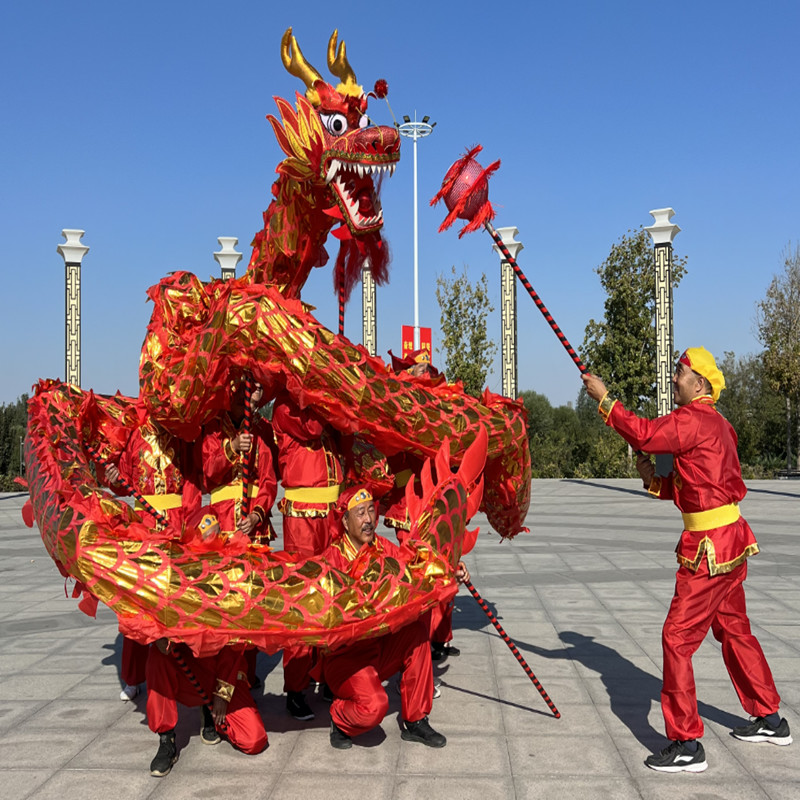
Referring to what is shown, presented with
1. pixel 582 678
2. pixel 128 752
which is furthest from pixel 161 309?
pixel 582 678

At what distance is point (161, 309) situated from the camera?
4.25 m

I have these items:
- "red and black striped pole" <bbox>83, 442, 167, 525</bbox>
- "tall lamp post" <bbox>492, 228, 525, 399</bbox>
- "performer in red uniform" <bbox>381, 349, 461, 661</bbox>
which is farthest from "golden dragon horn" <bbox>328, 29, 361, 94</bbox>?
"tall lamp post" <bbox>492, 228, 525, 399</bbox>

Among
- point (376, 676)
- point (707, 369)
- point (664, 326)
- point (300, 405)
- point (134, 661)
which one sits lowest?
point (134, 661)

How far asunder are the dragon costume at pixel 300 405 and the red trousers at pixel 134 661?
36.2 inches

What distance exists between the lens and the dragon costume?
10.1ft

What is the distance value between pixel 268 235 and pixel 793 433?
2320cm

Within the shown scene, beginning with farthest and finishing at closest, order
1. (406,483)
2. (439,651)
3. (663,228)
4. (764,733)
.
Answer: (663,228), (439,651), (406,483), (764,733)

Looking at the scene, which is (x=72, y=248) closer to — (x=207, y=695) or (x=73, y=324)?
(x=73, y=324)

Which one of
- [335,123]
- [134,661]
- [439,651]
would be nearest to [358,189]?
[335,123]

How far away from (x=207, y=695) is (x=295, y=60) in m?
2.84

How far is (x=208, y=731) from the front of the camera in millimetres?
3572

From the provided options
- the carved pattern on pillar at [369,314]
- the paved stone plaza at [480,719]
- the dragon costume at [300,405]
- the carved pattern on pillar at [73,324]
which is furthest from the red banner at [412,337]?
the dragon costume at [300,405]

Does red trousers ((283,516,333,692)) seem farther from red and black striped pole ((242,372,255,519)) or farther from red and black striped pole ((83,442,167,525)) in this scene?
red and black striped pole ((83,442,167,525))

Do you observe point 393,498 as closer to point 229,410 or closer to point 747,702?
point 229,410
